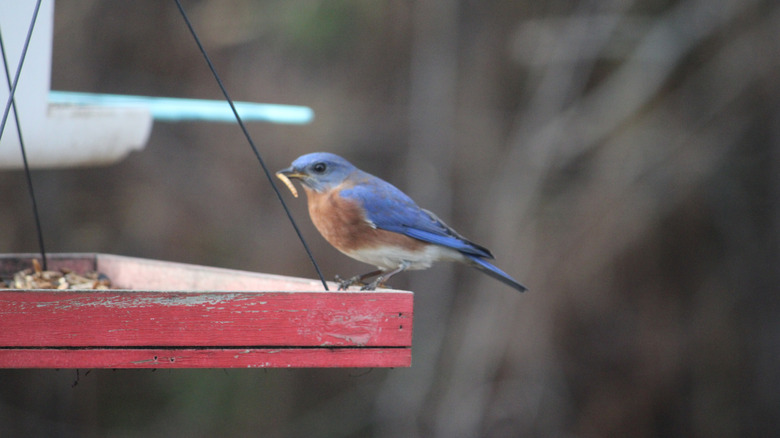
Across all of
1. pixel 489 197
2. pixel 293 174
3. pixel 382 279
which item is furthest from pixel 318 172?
pixel 489 197

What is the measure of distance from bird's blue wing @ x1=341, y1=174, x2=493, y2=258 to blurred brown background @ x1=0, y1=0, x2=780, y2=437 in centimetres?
274

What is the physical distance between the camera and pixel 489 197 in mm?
5797

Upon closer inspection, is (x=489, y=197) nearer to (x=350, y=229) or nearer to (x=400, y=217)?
(x=400, y=217)

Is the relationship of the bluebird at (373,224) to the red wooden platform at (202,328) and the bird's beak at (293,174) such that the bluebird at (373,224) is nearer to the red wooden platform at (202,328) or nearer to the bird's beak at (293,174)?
the bird's beak at (293,174)

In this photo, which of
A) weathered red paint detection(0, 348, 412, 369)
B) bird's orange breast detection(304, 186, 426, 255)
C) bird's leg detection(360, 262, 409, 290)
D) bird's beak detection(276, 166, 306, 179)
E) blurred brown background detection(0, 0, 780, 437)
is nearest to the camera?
weathered red paint detection(0, 348, 412, 369)

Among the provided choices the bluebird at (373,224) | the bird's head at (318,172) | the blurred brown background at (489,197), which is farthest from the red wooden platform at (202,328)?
the blurred brown background at (489,197)

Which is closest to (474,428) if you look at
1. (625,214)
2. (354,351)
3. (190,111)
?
(625,214)

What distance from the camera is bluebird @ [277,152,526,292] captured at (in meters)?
2.82

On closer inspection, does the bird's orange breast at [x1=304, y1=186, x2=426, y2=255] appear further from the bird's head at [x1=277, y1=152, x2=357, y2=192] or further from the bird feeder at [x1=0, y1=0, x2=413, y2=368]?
the bird feeder at [x1=0, y1=0, x2=413, y2=368]

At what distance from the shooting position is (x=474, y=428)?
18.2 feet

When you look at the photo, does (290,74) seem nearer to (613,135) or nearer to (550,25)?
(550,25)

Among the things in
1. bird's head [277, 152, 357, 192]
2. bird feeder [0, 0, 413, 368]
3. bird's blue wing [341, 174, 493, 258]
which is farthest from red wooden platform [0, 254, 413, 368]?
bird's head [277, 152, 357, 192]

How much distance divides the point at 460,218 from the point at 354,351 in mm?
3963

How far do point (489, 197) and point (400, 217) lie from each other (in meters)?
2.99
